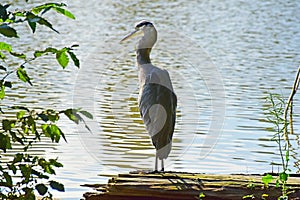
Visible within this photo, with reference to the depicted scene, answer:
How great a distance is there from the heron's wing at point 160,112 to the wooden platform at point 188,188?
842mm

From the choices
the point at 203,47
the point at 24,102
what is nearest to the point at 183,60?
the point at 203,47

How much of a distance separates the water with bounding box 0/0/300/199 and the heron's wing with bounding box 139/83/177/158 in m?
0.78

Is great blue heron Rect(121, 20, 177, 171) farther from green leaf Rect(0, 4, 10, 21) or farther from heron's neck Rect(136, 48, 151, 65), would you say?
green leaf Rect(0, 4, 10, 21)

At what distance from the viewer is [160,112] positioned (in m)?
5.99

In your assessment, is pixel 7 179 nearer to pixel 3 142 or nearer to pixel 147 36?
pixel 3 142

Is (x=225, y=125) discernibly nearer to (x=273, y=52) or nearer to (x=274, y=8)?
(x=273, y=52)

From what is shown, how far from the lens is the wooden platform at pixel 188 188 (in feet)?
16.0

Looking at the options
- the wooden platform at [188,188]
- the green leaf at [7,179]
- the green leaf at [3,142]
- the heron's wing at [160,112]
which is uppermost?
the heron's wing at [160,112]

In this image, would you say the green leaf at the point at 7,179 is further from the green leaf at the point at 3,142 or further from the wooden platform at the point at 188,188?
the wooden platform at the point at 188,188

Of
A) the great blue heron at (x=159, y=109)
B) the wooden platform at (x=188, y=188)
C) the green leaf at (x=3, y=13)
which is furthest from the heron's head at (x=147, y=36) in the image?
the green leaf at (x=3, y=13)

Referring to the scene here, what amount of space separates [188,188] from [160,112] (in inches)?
44.1

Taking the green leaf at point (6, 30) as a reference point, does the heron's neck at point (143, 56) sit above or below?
above

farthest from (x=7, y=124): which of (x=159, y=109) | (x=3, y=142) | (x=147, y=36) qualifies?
(x=147, y=36)

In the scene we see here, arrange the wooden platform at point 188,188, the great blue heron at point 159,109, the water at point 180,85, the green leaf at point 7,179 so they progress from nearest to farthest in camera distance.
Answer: the green leaf at point 7,179, the wooden platform at point 188,188, the great blue heron at point 159,109, the water at point 180,85
